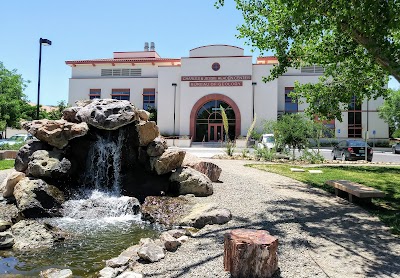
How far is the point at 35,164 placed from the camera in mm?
Answer: 9109

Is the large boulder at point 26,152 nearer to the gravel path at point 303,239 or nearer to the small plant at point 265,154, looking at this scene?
the gravel path at point 303,239

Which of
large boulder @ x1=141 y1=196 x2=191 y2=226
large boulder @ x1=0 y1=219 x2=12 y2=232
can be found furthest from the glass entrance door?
large boulder @ x1=0 y1=219 x2=12 y2=232

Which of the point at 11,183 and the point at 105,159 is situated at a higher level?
the point at 105,159

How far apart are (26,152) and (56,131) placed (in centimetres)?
108

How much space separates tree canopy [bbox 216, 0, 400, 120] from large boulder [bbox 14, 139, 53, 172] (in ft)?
21.7

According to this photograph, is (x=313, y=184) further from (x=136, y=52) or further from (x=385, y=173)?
(x=136, y=52)

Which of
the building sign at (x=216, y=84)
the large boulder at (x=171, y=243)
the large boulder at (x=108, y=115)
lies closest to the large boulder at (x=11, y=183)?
the large boulder at (x=108, y=115)

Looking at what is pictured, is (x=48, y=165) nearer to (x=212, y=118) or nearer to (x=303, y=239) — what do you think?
(x=303, y=239)

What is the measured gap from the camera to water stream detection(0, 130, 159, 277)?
17.6ft

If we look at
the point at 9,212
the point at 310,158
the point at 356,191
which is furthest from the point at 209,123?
the point at 9,212

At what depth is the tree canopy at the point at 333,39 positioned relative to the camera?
280 inches

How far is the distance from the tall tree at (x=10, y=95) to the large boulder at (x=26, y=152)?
2823cm

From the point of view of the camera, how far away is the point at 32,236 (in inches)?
249

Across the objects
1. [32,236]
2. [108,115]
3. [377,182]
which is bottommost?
[32,236]
